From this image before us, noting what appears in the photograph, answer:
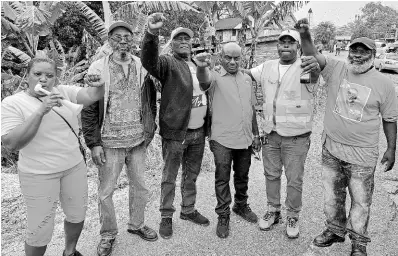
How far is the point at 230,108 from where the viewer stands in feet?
10.7

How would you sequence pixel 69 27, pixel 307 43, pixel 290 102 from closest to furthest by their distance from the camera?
pixel 307 43 < pixel 290 102 < pixel 69 27

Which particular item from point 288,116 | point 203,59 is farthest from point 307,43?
point 203,59

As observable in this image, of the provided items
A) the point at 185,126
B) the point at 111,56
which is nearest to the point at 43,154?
the point at 111,56

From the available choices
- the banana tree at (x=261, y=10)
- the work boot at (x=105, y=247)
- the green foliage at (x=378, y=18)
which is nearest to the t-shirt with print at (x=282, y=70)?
the work boot at (x=105, y=247)

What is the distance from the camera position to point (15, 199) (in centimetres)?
454

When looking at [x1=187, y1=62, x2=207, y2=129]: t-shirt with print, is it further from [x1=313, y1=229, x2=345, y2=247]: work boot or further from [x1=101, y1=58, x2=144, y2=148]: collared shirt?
[x1=313, y1=229, x2=345, y2=247]: work boot

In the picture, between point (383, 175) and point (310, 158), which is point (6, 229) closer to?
point (310, 158)

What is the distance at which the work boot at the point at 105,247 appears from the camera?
121 inches

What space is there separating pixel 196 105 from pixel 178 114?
0.22m

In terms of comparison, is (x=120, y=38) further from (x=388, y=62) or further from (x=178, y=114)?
(x=388, y=62)

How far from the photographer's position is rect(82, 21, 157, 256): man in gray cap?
2.88 metres

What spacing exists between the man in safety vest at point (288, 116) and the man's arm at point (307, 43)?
159 millimetres

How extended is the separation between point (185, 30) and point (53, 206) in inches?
76.0

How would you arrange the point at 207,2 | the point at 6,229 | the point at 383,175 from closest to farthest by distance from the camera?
the point at 6,229 → the point at 383,175 → the point at 207,2
